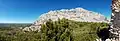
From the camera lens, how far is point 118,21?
2216cm

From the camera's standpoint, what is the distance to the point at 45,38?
25.8m

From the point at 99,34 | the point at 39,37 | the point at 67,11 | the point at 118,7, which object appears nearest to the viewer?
the point at 118,7

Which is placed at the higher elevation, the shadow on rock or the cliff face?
the cliff face

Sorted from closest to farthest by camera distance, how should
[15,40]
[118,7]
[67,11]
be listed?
1. [118,7]
2. [15,40]
3. [67,11]

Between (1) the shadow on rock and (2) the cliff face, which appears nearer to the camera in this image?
(2) the cliff face

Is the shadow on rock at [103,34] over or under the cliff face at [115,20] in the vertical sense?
under

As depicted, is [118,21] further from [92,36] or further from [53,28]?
[53,28]

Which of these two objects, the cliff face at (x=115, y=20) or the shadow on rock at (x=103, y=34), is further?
the shadow on rock at (x=103, y=34)

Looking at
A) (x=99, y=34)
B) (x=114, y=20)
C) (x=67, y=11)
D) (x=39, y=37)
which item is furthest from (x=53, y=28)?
(x=67, y=11)

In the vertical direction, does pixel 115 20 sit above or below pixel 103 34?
above

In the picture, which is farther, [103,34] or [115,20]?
[103,34]

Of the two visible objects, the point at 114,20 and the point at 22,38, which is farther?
the point at 22,38

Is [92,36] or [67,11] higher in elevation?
[67,11]

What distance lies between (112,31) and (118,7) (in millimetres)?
2338
